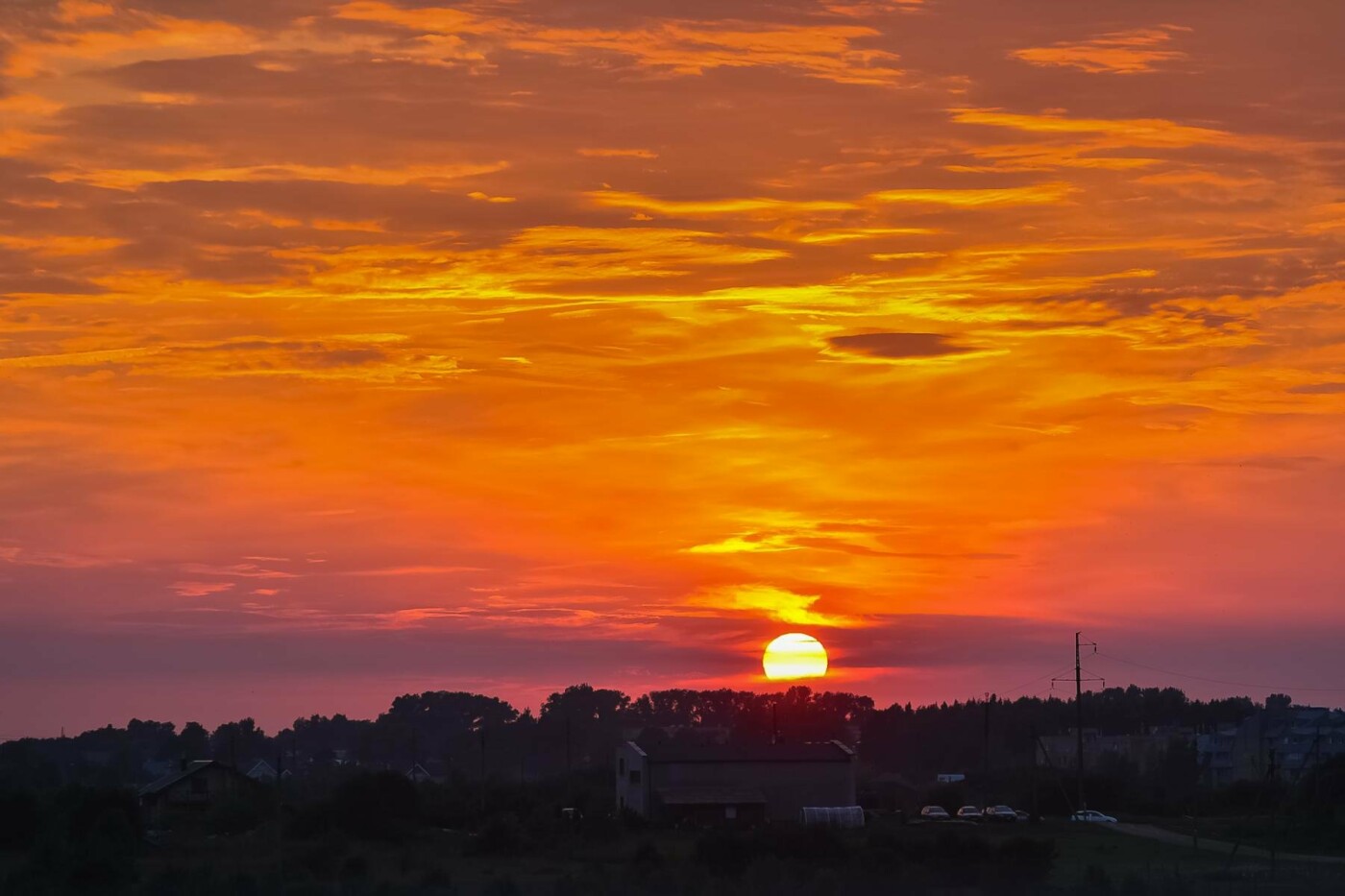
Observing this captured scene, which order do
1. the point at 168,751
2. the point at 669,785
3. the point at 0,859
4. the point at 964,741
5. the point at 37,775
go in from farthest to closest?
the point at 168,751
the point at 964,741
the point at 37,775
the point at 669,785
the point at 0,859

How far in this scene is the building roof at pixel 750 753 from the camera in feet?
286

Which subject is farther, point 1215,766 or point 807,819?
point 1215,766

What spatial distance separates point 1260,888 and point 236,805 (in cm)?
5016

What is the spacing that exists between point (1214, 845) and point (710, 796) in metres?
28.0

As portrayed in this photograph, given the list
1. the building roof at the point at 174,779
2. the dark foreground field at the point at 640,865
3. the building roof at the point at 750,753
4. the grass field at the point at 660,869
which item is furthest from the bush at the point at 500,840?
the building roof at the point at 174,779

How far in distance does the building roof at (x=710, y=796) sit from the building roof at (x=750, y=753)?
176 centimetres

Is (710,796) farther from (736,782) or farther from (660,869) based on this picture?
(660,869)

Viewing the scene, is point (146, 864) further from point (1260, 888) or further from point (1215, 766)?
point (1215, 766)

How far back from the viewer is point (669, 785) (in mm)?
86188

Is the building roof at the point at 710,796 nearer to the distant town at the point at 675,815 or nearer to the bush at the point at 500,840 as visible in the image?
the distant town at the point at 675,815

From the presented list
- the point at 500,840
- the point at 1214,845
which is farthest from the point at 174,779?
the point at 1214,845

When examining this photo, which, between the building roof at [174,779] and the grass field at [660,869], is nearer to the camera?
the grass field at [660,869]

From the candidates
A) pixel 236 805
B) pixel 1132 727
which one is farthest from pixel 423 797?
pixel 1132 727

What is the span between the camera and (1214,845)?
6488 cm
